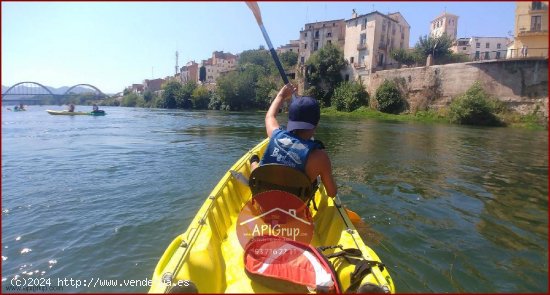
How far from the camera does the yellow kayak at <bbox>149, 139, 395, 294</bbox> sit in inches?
112

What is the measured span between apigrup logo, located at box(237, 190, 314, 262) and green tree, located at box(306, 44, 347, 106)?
169ft

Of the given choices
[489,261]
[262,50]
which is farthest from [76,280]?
[262,50]

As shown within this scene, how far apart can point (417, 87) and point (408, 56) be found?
35.8 feet

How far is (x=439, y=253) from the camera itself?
5.21m

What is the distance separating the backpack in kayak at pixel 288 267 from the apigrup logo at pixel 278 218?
0.40m

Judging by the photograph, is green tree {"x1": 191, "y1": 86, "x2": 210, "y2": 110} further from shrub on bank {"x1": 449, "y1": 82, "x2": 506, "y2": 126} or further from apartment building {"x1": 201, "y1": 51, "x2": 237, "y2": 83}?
shrub on bank {"x1": 449, "y1": 82, "x2": 506, "y2": 126}

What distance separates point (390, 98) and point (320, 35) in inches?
1094

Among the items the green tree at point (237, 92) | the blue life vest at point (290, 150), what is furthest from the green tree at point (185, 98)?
the blue life vest at point (290, 150)

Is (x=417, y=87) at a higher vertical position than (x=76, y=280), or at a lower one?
higher

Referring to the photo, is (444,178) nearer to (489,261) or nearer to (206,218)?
(489,261)

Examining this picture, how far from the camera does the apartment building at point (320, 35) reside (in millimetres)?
63875

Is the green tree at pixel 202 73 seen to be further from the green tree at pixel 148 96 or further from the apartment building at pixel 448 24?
the apartment building at pixel 448 24

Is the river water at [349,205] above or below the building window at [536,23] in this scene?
below

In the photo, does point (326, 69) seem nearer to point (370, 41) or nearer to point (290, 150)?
point (370, 41)
